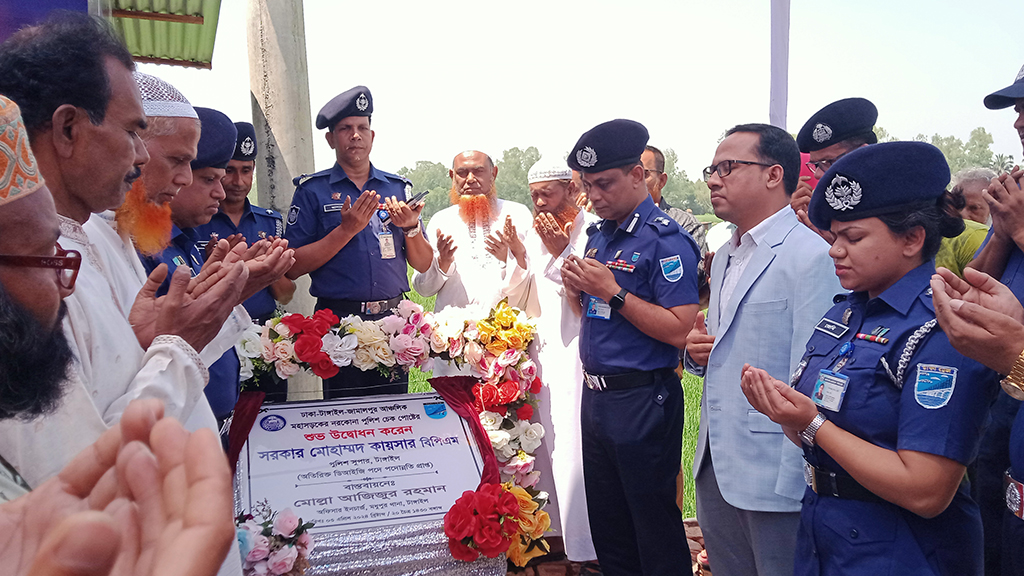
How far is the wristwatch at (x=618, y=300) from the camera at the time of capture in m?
3.25

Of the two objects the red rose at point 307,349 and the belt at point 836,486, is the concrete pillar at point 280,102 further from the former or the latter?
the belt at point 836,486

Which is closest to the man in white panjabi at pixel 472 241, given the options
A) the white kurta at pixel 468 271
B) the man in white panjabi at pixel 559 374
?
the white kurta at pixel 468 271

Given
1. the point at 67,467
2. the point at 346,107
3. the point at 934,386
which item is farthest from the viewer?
the point at 346,107

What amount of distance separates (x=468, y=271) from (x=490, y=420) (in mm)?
1326

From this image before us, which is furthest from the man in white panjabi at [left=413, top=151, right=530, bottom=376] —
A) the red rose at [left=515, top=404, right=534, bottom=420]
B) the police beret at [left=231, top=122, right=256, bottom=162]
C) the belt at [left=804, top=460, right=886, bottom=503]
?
the belt at [left=804, top=460, right=886, bottom=503]

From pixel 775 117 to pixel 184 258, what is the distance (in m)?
3.51

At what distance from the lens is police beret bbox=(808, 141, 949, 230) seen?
1.96 metres

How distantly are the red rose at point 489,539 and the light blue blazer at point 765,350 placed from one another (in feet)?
3.02

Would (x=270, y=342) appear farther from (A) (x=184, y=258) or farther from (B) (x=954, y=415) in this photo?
(B) (x=954, y=415)

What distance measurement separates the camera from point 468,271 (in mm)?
4648

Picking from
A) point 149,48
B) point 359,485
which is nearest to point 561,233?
point 359,485

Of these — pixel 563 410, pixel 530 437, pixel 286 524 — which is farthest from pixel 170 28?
pixel 286 524

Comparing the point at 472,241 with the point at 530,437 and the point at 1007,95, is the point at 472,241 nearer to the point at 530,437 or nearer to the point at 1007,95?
the point at 530,437

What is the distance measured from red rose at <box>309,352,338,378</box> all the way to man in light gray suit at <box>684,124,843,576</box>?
1.64 meters
